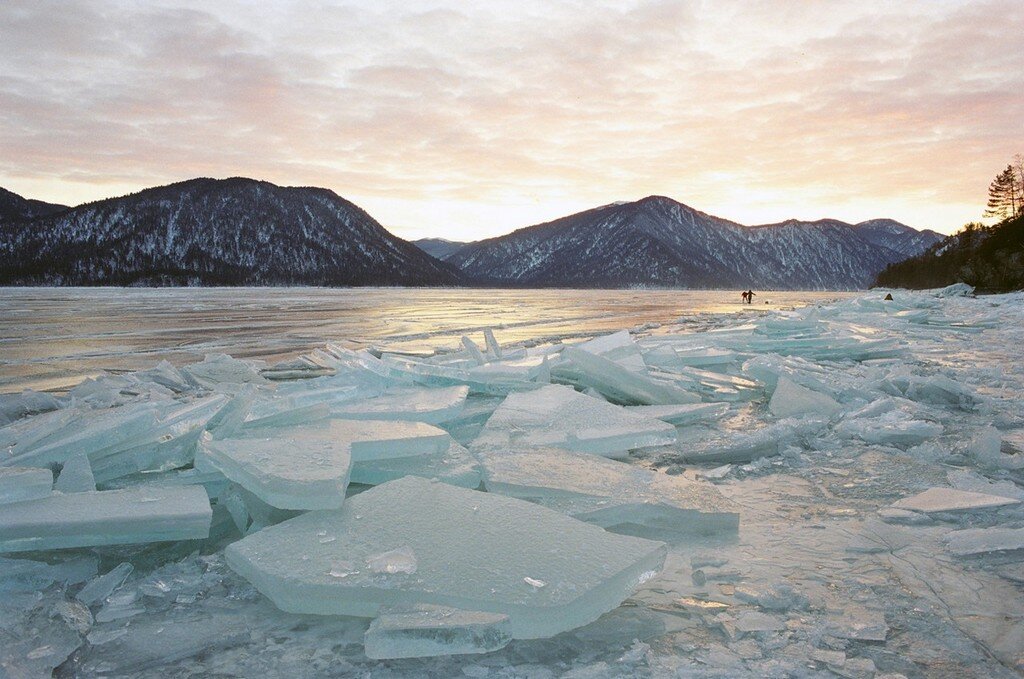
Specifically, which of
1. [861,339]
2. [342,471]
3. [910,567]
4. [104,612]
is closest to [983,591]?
[910,567]

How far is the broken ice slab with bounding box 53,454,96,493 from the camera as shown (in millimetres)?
2137

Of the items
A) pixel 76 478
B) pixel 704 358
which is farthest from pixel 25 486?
pixel 704 358

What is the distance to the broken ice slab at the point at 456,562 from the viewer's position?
56.2 inches

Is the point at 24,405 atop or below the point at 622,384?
below

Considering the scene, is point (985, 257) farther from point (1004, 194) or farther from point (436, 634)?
point (436, 634)

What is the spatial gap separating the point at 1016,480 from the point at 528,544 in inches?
92.8

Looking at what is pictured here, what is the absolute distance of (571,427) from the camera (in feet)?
10.5

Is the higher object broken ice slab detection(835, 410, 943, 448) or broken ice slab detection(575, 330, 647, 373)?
broken ice slab detection(575, 330, 647, 373)

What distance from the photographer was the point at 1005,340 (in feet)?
29.1

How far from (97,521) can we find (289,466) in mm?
577

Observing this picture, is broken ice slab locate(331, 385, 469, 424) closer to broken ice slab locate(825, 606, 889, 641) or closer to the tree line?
broken ice slab locate(825, 606, 889, 641)

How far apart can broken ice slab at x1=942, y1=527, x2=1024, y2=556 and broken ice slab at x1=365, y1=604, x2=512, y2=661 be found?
1.55 metres

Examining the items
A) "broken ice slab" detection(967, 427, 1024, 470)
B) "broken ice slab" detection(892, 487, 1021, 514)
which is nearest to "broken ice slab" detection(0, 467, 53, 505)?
"broken ice slab" detection(892, 487, 1021, 514)

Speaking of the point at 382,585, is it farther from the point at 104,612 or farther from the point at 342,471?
the point at 104,612
